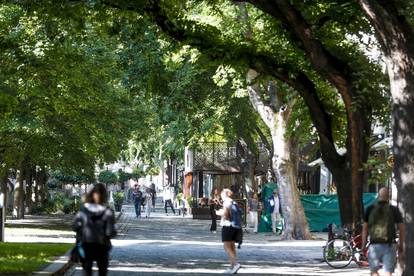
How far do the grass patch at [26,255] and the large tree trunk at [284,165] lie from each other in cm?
935

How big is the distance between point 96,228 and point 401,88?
4655 mm

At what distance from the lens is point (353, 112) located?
2038 centimetres

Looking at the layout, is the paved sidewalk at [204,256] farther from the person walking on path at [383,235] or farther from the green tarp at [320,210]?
the person walking on path at [383,235]

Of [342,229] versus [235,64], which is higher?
[235,64]

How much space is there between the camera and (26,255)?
21.6 m

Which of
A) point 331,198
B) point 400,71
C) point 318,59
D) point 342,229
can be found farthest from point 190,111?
point 400,71

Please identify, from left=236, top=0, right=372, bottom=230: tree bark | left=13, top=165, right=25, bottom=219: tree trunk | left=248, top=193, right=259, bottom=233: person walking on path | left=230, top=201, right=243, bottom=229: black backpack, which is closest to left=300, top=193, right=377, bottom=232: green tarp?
left=248, top=193, right=259, bottom=233: person walking on path

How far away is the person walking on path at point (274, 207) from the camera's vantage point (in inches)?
1489

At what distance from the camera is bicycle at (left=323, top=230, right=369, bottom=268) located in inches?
871

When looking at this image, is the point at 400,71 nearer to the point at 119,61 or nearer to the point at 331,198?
the point at 119,61

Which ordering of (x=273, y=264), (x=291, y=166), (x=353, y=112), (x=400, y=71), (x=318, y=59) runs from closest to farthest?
(x=400, y=71)
(x=318, y=59)
(x=353, y=112)
(x=273, y=264)
(x=291, y=166)

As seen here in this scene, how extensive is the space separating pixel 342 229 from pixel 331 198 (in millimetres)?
15521

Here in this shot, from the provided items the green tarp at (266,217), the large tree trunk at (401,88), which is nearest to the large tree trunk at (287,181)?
the green tarp at (266,217)

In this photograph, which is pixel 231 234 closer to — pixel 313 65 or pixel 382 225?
pixel 313 65
